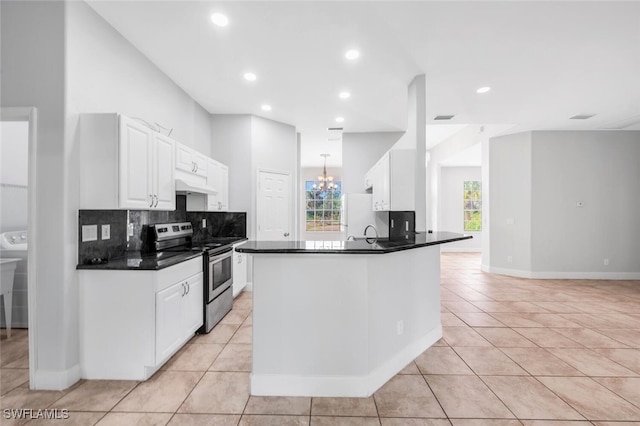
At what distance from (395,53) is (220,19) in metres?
1.74

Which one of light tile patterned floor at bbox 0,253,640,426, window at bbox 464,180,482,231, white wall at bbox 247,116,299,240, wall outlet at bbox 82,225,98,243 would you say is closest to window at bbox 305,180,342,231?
window at bbox 464,180,482,231

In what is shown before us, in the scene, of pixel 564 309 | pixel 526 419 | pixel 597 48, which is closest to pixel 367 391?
pixel 526 419

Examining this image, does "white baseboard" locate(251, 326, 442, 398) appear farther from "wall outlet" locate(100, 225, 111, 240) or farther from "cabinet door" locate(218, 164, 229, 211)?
"cabinet door" locate(218, 164, 229, 211)

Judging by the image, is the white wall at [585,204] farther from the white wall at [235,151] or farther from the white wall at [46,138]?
the white wall at [46,138]

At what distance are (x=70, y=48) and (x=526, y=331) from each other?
5185 millimetres

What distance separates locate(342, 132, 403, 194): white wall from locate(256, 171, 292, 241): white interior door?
1.34 m

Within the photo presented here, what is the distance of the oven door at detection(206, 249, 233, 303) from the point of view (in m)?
3.28

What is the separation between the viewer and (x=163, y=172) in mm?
2893

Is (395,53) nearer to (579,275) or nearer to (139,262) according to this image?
(139,262)

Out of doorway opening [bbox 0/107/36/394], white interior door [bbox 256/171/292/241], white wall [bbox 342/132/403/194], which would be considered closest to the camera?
doorway opening [bbox 0/107/36/394]

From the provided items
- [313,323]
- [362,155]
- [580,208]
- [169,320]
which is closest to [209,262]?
[169,320]

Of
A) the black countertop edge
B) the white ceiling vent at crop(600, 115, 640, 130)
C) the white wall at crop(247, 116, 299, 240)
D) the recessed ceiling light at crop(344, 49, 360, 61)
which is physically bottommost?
the black countertop edge

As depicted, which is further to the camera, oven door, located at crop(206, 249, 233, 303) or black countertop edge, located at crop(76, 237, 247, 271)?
oven door, located at crop(206, 249, 233, 303)

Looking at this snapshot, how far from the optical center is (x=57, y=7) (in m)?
2.21
